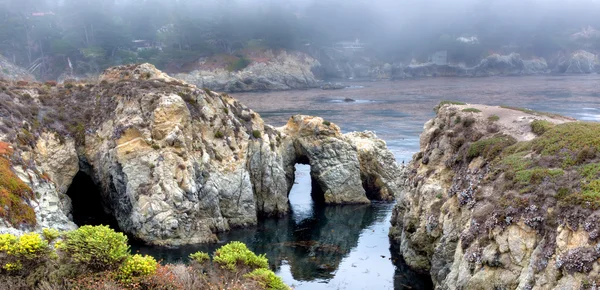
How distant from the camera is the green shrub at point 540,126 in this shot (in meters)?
32.4

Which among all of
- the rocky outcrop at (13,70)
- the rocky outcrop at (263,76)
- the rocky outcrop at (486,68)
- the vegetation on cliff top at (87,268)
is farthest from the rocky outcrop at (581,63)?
the vegetation on cliff top at (87,268)

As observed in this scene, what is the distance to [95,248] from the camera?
18.9 meters

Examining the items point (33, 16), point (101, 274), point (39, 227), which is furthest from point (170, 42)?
point (101, 274)

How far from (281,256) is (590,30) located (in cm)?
20097

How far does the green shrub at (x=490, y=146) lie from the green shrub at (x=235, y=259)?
16.9 m

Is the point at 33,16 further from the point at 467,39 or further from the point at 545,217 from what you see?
the point at 545,217

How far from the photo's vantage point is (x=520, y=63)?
600 feet

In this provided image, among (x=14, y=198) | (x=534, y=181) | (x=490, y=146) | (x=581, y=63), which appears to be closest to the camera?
(x=534, y=181)

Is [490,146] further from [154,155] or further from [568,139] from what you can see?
[154,155]

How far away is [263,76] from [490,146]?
126m

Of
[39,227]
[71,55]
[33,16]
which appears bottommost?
[39,227]

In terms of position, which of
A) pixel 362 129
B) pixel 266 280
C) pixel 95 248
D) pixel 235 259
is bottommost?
pixel 362 129

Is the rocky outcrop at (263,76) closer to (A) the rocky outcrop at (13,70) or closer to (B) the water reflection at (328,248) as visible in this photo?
(A) the rocky outcrop at (13,70)

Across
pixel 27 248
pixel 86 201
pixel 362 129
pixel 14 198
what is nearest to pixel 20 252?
pixel 27 248
